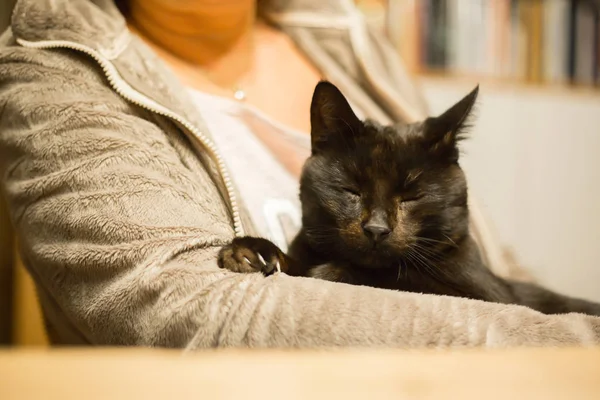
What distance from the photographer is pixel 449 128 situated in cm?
86

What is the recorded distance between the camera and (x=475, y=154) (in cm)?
192

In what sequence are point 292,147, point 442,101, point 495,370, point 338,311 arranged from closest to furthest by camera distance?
point 495,370 → point 338,311 → point 292,147 → point 442,101

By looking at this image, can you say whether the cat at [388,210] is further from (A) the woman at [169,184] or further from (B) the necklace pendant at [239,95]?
(B) the necklace pendant at [239,95]

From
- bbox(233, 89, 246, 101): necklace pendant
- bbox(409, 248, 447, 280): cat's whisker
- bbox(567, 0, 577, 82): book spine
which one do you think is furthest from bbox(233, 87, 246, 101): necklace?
bbox(567, 0, 577, 82): book spine

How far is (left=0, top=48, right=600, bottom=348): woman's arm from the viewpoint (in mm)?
626

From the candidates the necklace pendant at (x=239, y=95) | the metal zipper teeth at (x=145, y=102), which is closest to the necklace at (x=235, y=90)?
the necklace pendant at (x=239, y=95)

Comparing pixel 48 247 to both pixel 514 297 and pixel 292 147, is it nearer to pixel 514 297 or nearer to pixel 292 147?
pixel 292 147

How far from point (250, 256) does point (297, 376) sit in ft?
1.31

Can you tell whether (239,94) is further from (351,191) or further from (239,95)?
(351,191)

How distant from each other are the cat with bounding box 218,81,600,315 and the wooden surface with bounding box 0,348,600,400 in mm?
416

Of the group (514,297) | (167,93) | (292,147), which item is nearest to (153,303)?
(167,93)

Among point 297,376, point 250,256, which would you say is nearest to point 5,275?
point 250,256

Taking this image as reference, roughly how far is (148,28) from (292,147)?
39 cm

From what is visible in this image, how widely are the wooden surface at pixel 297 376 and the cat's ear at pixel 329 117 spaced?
560 millimetres
